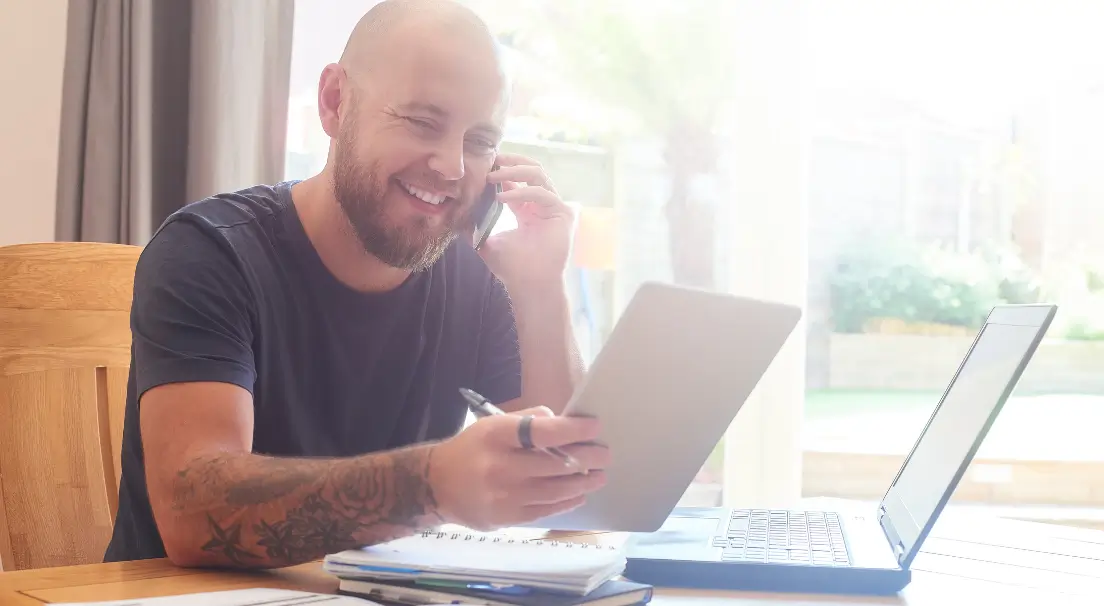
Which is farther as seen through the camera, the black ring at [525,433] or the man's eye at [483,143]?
the man's eye at [483,143]

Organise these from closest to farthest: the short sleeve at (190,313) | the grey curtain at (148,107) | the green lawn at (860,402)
→ the short sleeve at (190,313) < the grey curtain at (148,107) < the green lawn at (860,402)

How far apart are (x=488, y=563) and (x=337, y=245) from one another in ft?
2.22

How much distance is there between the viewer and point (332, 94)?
4.98ft

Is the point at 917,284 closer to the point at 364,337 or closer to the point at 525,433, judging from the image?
the point at 364,337

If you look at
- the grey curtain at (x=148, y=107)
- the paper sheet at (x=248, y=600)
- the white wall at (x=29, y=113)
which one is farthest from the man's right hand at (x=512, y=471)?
the white wall at (x=29, y=113)

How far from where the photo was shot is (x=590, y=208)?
8.83ft

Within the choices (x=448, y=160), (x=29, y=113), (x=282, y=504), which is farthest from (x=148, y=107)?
(x=282, y=504)

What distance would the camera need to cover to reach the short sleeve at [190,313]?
111cm

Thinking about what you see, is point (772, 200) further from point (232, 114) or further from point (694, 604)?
point (694, 604)

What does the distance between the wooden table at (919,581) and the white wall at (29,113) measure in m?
1.86

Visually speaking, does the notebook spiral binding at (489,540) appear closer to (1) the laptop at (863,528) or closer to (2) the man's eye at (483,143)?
(1) the laptop at (863,528)

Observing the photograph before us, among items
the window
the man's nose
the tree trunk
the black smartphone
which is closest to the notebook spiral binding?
the man's nose

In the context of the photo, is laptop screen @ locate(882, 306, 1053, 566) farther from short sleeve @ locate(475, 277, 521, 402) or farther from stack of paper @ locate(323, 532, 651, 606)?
short sleeve @ locate(475, 277, 521, 402)

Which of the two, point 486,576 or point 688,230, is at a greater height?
point 688,230
